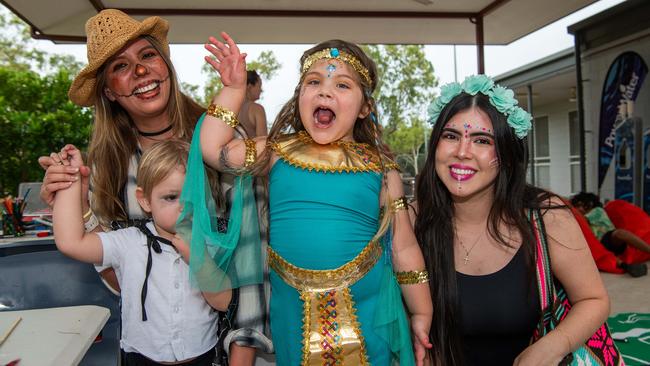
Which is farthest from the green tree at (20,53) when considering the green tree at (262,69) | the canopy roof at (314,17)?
the canopy roof at (314,17)

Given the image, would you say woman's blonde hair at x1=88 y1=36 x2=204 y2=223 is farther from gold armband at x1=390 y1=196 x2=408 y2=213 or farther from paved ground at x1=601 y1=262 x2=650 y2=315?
paved ground at x1=601 y1=262 x2=650 y2=315

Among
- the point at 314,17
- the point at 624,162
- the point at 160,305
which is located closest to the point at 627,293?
the point at 624,162

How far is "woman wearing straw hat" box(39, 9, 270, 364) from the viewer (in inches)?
75.6

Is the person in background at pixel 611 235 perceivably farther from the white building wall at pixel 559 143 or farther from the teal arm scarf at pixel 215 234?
the white building wall at pixel 559 143

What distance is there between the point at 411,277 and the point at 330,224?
1.31ft

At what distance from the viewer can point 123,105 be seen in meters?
2.00

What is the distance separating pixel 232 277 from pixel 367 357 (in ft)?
1.87

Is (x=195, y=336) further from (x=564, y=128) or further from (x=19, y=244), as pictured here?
(x=564, y=128)

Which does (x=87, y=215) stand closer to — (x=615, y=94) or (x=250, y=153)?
(x=250, y=153)

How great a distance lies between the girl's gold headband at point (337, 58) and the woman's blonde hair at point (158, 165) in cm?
57

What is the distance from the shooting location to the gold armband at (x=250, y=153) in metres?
1.75

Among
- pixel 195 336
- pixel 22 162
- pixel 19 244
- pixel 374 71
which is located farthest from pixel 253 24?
pixel 22 162

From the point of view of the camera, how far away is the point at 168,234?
71.8 inches

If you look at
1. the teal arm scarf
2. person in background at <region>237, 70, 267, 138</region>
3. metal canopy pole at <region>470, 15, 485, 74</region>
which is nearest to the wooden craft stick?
the teal arm scarf
